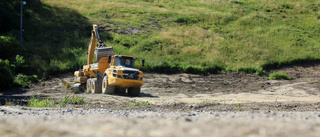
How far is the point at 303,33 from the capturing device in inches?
1508

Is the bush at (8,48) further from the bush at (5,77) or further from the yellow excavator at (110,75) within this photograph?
the yellow excavator at (110,75)

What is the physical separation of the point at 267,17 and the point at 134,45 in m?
22.4

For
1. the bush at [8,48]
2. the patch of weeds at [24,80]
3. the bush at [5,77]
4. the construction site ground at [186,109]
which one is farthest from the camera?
the bush at [8,48]

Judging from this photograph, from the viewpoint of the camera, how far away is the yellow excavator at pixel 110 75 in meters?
16.6

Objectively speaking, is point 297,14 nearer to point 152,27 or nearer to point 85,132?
point 152,27

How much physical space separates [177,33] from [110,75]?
2144 cm

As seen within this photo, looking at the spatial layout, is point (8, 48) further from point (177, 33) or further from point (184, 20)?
point (184, 20)

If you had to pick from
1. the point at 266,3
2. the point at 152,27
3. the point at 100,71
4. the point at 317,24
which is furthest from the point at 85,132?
the point at 266,3

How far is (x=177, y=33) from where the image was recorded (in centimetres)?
3716

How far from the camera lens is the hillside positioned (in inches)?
1144

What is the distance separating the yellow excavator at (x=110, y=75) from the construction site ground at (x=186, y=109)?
100 centimetres

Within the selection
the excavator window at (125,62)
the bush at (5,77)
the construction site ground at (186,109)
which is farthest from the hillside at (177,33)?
the excavator window at (125,62)

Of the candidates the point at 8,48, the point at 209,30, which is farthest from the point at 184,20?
the point at 8,48

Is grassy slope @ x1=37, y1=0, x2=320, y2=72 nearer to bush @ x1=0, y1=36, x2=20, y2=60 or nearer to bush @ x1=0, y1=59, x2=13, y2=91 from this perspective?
bush @ x1=0, y1=36, x2=20, y2=60
